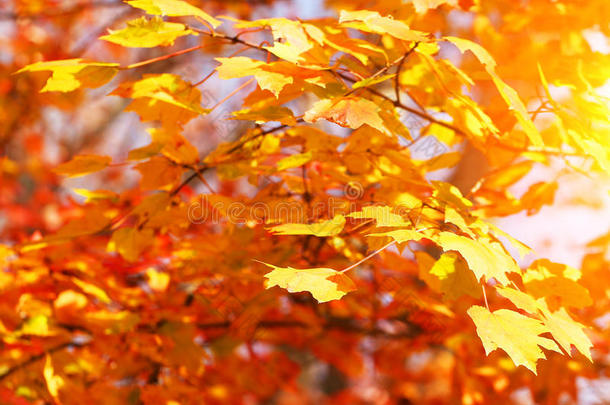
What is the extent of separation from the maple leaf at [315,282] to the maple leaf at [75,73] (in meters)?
0.68

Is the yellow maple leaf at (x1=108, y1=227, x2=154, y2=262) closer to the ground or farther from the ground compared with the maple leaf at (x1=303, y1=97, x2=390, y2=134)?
closer to the ground

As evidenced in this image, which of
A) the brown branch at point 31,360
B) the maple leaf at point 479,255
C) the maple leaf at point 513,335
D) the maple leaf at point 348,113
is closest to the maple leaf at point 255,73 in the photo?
the maple leaf at point 348,113

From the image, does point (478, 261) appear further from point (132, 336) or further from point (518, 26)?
point (518, 26)

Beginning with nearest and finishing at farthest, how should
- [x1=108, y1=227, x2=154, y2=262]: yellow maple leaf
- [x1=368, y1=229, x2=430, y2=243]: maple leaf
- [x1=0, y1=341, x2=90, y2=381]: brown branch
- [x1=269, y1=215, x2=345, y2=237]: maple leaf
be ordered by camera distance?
[x1=368, y1=229, x2=430, y2=243]: maple leaf < [x1=269, y1=215, x2=345, y2=237]: maple leaf < [x1=108, y1=227, x2=154, y2=262]: yellow maple leaf < [x1=0, y1=341, x2=90, y2=381]: brown branch

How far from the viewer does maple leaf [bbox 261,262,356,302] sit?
3.20ft

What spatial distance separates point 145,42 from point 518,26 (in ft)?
5.24

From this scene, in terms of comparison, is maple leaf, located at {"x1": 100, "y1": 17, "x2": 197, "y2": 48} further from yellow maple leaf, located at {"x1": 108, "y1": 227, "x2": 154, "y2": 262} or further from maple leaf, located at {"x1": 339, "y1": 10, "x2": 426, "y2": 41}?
yellow maple leaf, located at {"x1": 108, "y1": 227, "x2": 154, "y2": 262}

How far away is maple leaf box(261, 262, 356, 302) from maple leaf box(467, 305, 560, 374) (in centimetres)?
26

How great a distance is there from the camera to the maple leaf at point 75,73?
1.26 meters

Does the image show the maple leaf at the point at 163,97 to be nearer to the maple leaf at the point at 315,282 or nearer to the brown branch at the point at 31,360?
the maple leaf at the point at 315,282

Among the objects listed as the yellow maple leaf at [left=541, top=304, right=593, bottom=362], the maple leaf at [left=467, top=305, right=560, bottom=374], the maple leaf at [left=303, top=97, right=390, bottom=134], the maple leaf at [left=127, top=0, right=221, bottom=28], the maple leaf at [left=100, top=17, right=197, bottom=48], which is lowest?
the yellow maple leaf at [left=541, top=304, right=593, bottom=362]

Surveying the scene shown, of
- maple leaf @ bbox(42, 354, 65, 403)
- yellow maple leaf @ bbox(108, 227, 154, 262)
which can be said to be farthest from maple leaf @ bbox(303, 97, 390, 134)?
maple leaf @ bbox(42, 354, 65, 403)

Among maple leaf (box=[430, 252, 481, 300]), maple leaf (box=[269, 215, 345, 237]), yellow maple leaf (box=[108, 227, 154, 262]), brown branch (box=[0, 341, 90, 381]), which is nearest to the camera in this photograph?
maple leaf (box=[269, 215, 345, 237])

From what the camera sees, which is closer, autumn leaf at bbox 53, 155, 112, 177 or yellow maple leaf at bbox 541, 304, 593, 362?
yellow maple leaf at bbox 541, 304, 593, 362
